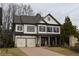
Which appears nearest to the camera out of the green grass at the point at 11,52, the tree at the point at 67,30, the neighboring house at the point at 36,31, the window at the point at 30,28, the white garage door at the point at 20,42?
the green grass at the point at 11,52

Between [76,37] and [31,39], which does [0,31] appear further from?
[76,37]

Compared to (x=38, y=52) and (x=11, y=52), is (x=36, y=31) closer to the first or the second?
(x=38, y=52)

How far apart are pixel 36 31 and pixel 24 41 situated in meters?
0.64

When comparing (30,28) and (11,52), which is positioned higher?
(30,28)

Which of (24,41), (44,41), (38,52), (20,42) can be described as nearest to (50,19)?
(44,41)

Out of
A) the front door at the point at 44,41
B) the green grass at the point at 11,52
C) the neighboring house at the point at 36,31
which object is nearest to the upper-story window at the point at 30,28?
the neighboring house at the point at 36,31

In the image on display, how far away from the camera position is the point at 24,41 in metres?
10.7

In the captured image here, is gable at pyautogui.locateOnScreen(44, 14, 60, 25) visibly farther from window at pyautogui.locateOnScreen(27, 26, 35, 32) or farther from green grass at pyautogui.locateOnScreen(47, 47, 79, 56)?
green grass at pyautogui.locateOnScreen(47, 47, 79, 56)

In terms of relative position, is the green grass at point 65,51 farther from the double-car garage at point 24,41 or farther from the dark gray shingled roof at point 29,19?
the dark gray shingled roof at point 29,19

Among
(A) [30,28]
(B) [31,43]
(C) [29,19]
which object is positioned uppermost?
(C) [29,19]

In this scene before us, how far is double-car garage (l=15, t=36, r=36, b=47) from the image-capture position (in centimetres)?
1062

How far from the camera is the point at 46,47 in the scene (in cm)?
1055

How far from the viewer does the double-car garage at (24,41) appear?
10625 millimetres

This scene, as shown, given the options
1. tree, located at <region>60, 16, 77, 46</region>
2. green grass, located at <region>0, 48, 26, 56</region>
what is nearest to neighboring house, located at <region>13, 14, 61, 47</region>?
tree, located at <region>60, 16, 77, 46</region>
